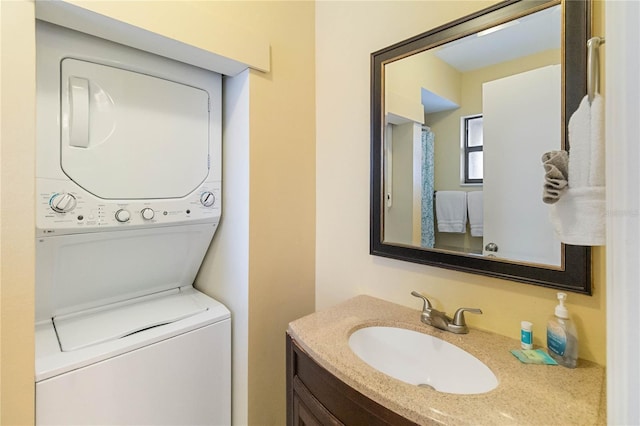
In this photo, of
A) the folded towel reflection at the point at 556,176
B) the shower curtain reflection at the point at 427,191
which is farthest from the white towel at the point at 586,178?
the shower curtain reflection at the point at 427,191

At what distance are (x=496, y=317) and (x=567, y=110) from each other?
2.41 ft

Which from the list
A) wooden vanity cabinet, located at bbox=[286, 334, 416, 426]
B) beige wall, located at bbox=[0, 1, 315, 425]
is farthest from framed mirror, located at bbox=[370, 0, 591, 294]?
wooden vanity cabinet, located at bbox=[286, 334, 416, 426]

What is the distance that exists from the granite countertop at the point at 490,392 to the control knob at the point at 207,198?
2.52 feet

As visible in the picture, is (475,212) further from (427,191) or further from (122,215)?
(122,215)

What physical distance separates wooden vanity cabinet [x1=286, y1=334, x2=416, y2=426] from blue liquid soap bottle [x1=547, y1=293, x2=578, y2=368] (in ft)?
1.79

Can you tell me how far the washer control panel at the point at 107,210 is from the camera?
42.2 inches

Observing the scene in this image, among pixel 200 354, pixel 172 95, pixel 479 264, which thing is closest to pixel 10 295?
pixel 200 354

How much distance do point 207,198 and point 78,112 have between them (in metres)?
0.60

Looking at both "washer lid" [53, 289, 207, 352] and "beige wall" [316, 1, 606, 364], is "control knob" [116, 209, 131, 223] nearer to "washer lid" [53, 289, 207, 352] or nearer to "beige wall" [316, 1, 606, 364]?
"washer lid" [53, 289, 207, 352]

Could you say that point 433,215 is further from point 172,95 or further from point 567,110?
point 172,95

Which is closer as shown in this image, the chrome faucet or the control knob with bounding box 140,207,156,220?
the chrome faucet

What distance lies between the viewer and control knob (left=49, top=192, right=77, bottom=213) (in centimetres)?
107

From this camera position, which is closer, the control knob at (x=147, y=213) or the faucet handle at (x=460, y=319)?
the faucet handle at (x=460, y=319)

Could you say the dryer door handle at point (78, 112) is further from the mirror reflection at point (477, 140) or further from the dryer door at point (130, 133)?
the mirror reflection at point (477, 140)
